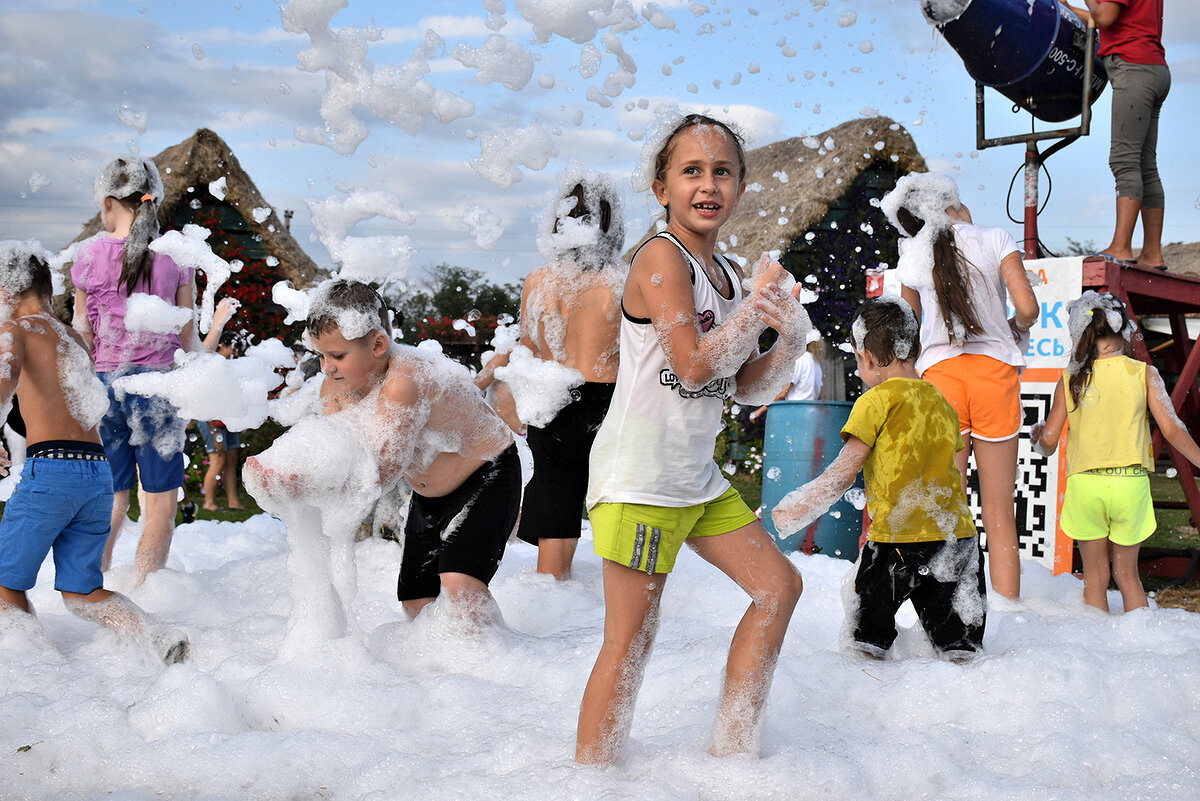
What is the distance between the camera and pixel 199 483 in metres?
9.05

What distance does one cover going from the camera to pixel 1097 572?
13.2ft

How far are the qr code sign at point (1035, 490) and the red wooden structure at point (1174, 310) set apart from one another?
49 centimetres

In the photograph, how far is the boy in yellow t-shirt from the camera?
119 inches

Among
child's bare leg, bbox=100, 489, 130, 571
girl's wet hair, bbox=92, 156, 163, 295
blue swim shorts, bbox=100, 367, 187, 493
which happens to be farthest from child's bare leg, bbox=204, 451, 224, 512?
girl's wet hair, bbox=92, 156, 163, 295

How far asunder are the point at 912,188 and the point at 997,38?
1435 mm

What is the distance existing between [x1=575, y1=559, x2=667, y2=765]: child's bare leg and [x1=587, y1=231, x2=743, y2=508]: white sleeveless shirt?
0.19m

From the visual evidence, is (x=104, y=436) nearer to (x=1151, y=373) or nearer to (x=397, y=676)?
(x=397, y=676)

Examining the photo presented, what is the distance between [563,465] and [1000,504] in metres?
1.73

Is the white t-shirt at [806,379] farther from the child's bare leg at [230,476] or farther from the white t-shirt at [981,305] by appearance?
the child's bare leg at [230,476]

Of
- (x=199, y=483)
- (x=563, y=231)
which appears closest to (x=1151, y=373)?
(x=563, y=231)

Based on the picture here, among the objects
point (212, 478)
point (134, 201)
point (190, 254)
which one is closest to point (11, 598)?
point (190, 254)

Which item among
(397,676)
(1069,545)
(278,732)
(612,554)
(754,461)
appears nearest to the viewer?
(612,554)

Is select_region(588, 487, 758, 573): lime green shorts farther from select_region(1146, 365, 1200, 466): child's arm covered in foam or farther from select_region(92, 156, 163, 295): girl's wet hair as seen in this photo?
select_region(92, 156, 163, 295): girl's wet hair

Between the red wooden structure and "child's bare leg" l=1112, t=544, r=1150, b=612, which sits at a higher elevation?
the red wooden structure
